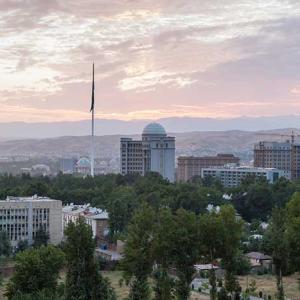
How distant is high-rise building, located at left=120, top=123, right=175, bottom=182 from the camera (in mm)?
93875

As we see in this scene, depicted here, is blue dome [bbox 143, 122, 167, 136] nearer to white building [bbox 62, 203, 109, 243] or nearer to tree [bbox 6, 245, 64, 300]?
white building [bbox 62, 203, 109, 243]

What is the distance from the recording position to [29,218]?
47.6m

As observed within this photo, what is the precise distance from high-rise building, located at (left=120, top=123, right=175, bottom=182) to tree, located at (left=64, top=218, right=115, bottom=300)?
70.4 metres

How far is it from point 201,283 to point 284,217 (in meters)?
6.37

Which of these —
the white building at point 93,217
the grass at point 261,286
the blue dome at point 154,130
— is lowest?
the grass at point 261,286

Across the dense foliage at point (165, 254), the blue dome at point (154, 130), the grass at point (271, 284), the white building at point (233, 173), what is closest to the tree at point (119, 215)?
the grass at point (271, 284)

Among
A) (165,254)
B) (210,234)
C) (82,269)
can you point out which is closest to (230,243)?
(210,234)

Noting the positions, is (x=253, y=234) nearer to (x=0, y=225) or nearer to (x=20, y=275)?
(x=0, y=225)

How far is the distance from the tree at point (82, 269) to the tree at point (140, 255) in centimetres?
234

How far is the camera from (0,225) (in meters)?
47.2

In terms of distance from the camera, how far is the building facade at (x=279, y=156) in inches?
4193

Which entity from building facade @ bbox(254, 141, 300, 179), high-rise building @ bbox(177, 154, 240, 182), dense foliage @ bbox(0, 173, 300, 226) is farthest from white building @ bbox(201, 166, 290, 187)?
dense foliage @ bbox(0, 173, 300, 226)

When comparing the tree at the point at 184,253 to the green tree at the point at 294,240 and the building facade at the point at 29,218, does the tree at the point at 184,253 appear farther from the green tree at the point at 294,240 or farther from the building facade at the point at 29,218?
the building facade at the point at 29,218

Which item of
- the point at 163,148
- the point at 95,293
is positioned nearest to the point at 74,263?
the point at 95,293
